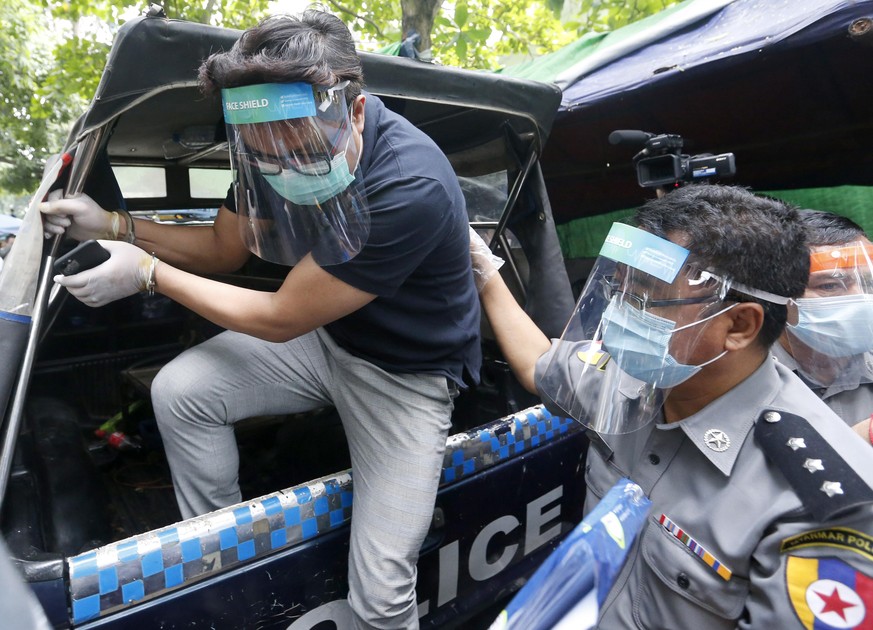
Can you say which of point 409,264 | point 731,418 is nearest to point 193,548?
point 409,264

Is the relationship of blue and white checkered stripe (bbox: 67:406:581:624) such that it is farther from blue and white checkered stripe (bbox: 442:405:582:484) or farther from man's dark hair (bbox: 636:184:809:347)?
man's dark hair (bbox: 636:184:809:347)

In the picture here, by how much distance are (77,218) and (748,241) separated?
1.66 m

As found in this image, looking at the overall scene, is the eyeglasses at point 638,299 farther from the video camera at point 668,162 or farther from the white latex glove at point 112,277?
the white latex glove at point 112,277

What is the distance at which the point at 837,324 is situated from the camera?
1.90 meters

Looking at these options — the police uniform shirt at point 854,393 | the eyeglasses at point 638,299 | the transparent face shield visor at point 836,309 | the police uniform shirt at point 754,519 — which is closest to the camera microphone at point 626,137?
the transparent face shield visor at point 836,309

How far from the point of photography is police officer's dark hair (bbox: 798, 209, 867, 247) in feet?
6.50

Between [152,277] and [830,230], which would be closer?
[152,277]

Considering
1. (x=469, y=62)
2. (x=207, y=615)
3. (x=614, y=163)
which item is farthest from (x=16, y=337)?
(x=469, y=62)

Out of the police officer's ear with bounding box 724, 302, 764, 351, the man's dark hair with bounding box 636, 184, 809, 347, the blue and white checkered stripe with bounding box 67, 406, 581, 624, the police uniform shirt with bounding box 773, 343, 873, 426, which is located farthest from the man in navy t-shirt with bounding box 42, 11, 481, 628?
the police uniform shirt with bounding box 773, 343, 873, 426

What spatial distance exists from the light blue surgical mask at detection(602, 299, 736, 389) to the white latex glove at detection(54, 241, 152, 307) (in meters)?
1.18

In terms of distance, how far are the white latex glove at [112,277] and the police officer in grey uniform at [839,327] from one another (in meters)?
1.92

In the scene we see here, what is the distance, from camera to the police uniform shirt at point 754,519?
1022 mm

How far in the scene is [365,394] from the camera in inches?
66.8

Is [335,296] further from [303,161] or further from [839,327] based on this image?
[839,327]
